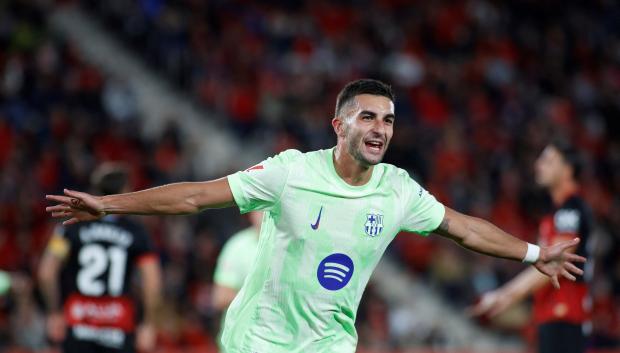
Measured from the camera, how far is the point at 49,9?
1630 cm

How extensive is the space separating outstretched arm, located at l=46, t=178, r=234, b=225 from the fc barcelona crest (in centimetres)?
66

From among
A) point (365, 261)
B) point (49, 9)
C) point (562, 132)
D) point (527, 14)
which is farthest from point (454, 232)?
point (527, 14)

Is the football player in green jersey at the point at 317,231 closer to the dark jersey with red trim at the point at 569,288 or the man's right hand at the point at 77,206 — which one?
the man's right hand at the point at 77,206

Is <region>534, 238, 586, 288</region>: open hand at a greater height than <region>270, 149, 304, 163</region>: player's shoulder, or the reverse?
<region>270, 149, 304, 163</region>: player's shoulder

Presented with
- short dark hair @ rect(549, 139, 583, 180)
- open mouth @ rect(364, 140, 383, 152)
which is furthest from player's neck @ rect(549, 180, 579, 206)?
open mouth @ rect(364, 140, 383, 152)

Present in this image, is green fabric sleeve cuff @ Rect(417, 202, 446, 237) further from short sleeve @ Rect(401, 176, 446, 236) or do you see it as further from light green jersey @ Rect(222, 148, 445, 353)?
light green jersey @ Rect(222, 148, 445, 353)

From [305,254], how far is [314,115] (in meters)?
9.75

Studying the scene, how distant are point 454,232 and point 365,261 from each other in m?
0.48

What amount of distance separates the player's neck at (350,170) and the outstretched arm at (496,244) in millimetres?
457

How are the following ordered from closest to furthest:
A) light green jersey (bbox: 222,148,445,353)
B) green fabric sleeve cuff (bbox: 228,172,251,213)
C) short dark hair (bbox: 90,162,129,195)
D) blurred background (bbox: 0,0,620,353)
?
1. green fabric sleeve cuff (bbox: 228,172,251,213)
2. light green jersey (bbox: 222,148,445,353)
3. short dark hair (bbox: 90,162,129,195)
4. blurred background (bbox: 0,0,620,353)

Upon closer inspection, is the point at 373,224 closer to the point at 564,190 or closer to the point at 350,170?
the point at 350,170

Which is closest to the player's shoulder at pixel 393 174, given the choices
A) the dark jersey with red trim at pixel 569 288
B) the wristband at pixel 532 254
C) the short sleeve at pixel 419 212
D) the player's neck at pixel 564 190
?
the short sleeve at pixel 419 212

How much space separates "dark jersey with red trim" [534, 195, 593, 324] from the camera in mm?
7164

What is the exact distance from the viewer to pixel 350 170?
16.8 feet
